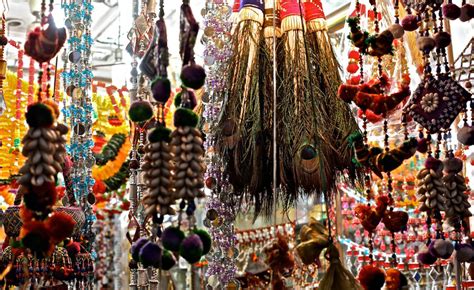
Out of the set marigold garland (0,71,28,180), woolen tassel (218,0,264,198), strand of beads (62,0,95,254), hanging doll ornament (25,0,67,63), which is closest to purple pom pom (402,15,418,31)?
woolen tassel (218,0,264,198)

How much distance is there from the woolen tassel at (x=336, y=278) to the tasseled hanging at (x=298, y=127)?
15 centimetres

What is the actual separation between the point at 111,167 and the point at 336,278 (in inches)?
43.2

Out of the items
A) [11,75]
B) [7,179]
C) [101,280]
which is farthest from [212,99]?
[11,75]

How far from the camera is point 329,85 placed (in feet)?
3.89

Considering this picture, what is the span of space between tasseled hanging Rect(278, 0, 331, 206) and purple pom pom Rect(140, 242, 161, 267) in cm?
36

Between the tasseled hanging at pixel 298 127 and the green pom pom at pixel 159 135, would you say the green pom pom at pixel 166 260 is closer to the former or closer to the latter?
the green pom pom at pixel 159 135

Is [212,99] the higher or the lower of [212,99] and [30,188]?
the higher

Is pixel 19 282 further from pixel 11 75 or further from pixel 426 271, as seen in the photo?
pixel 11 75

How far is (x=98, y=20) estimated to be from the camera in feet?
9.48

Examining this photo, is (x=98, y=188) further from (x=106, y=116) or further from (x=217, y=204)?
(x=106, y=116)

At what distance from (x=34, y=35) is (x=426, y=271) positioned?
5.17 ft

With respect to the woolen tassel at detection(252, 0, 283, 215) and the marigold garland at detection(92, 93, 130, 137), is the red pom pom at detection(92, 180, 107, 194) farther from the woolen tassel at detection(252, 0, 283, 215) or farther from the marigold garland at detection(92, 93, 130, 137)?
the marigold garland at detection(92, 93, 130, 137)

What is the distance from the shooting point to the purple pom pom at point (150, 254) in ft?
2.68

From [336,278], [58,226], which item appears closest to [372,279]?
[336,278]
